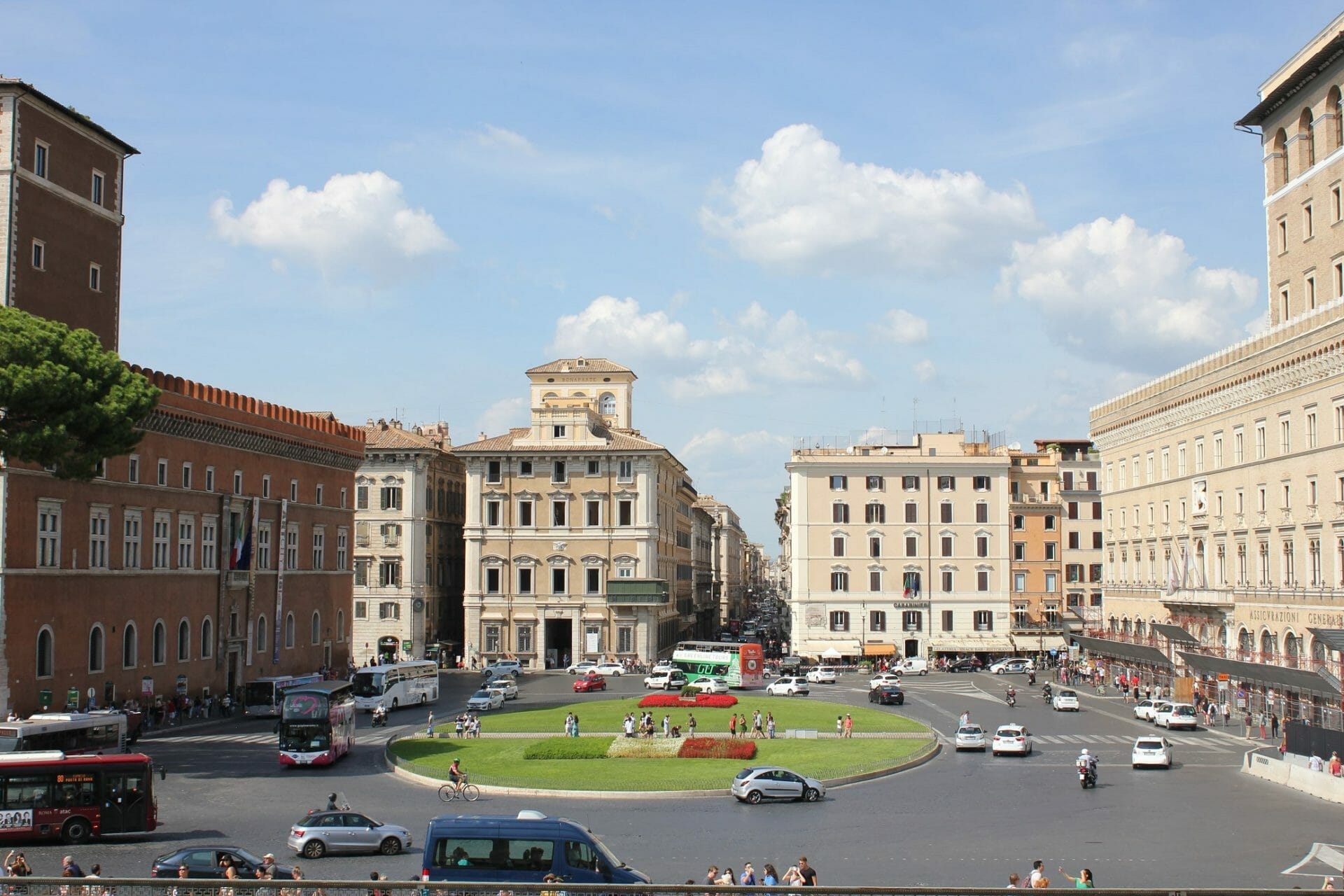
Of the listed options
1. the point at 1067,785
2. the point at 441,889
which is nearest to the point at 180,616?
the point at 1067,785

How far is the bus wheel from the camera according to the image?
30766mm

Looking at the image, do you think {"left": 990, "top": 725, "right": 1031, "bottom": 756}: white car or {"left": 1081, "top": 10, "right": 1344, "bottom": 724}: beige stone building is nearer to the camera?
{"left": 990, "top": 725, "right": 1031, "bottom": 756}: white car

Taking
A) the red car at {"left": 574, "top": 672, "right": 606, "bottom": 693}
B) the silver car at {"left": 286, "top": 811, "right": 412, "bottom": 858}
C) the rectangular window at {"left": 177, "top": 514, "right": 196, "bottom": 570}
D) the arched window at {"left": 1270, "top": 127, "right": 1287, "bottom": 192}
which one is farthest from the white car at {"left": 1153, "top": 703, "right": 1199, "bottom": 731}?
the rectangular window at {"left": 177, "top": 514, "right": 196, "bottom": 570}

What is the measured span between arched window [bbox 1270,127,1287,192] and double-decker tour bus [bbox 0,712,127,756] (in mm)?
55706

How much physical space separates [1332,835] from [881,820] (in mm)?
10639

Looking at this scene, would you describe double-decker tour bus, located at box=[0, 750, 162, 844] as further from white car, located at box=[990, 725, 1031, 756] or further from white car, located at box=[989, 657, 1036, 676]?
white car, located at box=[989, 657, 1036, 676]

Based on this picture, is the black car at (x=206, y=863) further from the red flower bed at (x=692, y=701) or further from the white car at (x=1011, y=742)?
the red flower bed at (x=692, y=701)

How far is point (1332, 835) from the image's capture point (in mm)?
31484

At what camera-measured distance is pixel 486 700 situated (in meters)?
62.1

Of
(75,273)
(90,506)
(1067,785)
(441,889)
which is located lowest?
(1067,785)

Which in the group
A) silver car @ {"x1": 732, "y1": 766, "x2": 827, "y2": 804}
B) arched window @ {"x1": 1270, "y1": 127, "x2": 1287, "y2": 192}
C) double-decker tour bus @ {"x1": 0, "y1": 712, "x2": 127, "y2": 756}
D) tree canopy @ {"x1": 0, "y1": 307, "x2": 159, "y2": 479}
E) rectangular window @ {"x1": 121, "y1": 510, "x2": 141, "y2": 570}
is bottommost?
silver car @ {"x1": 732, "y1": 766, "x2": 827, "y2": 804}

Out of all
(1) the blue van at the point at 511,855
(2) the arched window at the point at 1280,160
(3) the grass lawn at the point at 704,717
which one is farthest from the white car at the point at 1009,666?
(1) the blue van at the point at 511,855

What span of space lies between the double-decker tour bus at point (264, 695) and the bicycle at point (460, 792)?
87.5ft

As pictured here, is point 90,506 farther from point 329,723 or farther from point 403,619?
point 403,619
